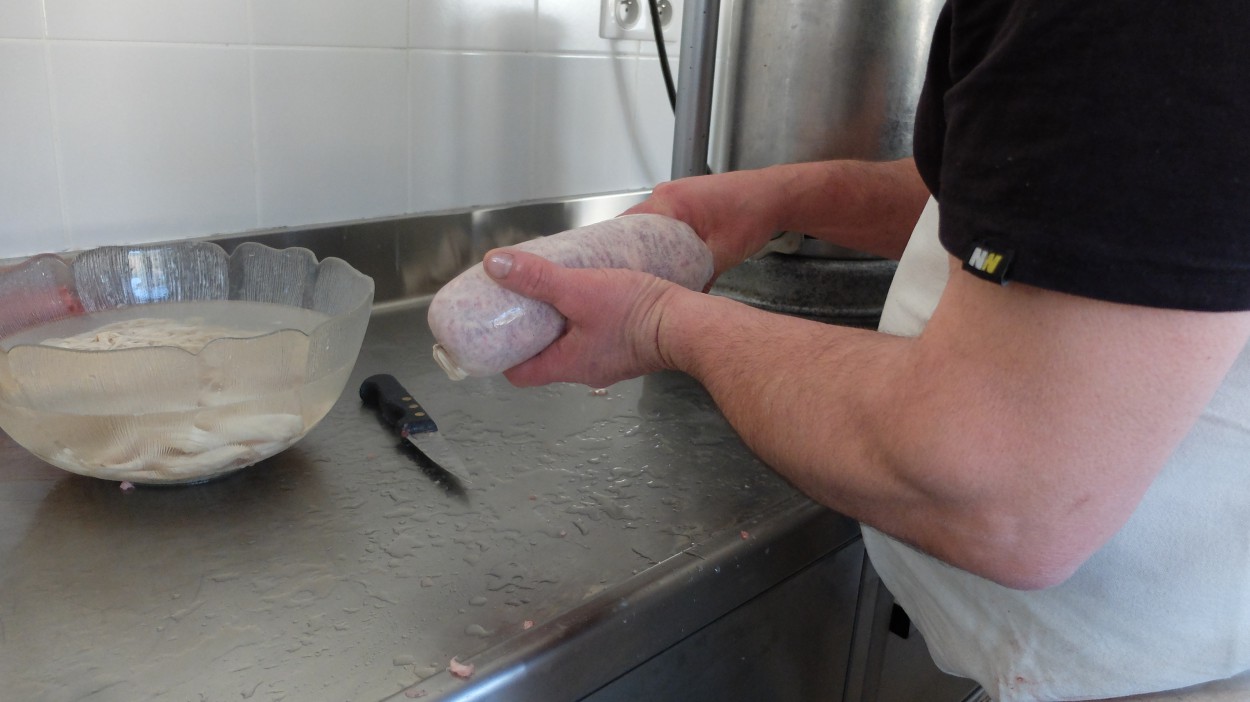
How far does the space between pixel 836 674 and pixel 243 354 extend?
0.55 metres

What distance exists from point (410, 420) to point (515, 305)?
0.59 ft

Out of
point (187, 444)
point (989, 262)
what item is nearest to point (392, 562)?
point (187, 444)

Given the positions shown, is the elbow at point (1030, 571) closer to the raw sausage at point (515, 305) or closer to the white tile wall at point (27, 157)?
the raw sausage at point (515, 305)

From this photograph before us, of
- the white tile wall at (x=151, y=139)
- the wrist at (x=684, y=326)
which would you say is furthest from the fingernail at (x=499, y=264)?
the white tile wall at (x=151, y=139)

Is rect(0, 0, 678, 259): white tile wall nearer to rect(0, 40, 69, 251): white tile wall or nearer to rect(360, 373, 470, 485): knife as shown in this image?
rect(0, 40, 69, 251): white tile wall

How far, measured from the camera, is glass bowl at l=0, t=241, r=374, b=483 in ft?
1.92

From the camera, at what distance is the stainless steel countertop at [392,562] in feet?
1.60

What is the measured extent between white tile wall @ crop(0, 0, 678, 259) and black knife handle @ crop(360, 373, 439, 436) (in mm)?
286

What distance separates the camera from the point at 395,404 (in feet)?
2.52

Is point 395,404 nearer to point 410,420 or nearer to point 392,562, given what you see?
point 410,420

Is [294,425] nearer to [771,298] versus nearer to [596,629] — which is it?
[596,629]

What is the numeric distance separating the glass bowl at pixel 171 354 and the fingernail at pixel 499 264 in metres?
0.13

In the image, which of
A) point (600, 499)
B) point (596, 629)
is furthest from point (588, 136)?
point (596, 629)

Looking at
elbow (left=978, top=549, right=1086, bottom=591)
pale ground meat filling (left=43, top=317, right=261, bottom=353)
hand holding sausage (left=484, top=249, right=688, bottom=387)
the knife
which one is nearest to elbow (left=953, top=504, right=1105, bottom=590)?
elbow (left=978, top=549, right=1086, bottom=591)
